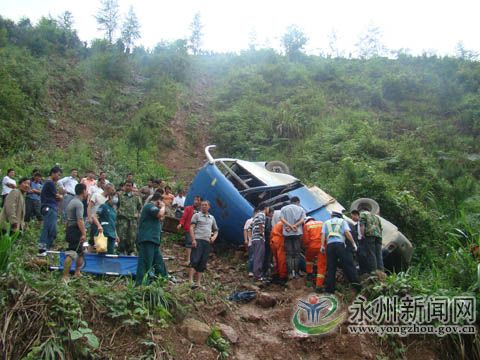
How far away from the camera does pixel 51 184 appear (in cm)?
723

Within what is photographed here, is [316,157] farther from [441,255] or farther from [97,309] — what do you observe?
[97,309]

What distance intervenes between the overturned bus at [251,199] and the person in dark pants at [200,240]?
57.5 inches

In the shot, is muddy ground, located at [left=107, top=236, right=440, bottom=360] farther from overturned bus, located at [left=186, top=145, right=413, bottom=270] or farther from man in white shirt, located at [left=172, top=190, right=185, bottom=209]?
man in white shirt, located at [left=172, top=190, right=185, bottom=209]

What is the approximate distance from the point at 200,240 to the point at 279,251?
1313mm

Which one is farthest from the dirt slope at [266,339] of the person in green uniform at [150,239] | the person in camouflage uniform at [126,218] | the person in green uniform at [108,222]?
the person in camouflage uniform at [126,218]

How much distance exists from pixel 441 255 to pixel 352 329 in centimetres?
436

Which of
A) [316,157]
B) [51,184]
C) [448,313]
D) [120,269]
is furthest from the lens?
[316,157]

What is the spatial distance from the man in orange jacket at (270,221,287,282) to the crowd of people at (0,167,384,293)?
2 cm

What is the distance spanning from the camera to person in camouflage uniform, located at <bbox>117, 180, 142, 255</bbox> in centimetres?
752

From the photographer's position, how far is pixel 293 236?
7074 mm

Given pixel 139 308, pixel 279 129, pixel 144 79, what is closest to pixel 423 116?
pixel 279 129

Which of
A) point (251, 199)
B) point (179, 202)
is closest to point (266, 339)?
point (251, 199)

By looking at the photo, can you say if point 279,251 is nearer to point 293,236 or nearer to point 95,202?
point 293,236

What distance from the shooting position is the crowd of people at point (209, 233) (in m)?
6.13
